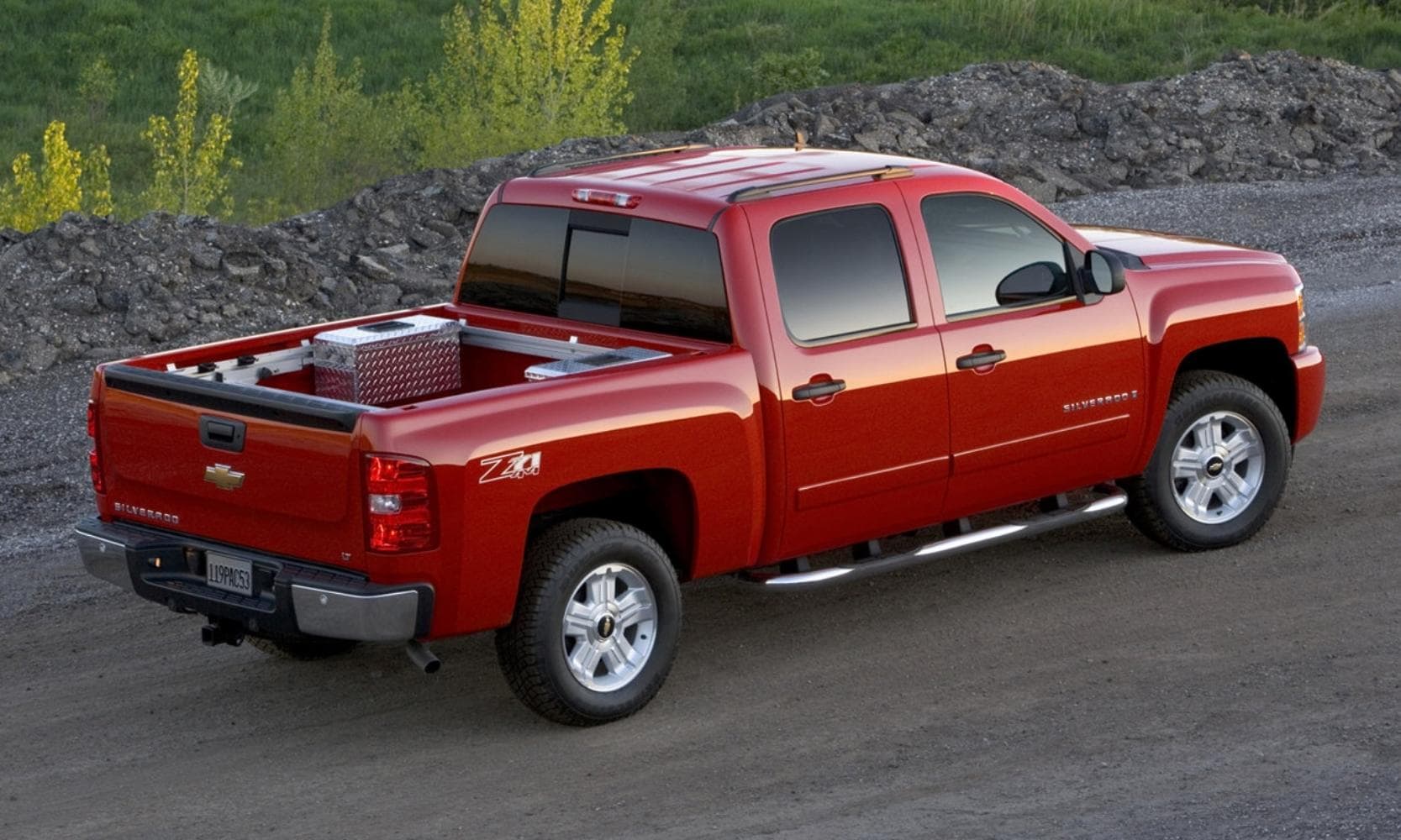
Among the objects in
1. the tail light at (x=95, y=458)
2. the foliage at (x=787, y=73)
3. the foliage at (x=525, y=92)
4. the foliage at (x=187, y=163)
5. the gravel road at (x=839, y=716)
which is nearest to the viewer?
the gravel road at (x=839, y=716)

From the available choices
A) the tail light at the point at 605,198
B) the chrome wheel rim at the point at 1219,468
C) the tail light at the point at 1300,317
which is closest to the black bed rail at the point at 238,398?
the tail light at the point at 605,198

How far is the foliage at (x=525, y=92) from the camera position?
20.6 metres

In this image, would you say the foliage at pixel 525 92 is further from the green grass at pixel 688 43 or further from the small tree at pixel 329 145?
the green grass at pixel 688 43

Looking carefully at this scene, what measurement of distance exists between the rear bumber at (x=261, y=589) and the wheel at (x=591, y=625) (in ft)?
1.45

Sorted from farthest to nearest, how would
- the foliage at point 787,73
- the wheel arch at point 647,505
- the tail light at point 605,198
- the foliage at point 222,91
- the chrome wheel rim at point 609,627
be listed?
the foliage at point 222,91, the foliage at point 787,73, the tail light at point 605,198, the wheel arch at point 647,505, the chrome wheel rim at point 609,627

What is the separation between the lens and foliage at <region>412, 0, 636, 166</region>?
20562 mm

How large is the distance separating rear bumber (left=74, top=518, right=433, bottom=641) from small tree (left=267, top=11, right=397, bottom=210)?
49.5 feet

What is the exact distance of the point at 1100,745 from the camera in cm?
700

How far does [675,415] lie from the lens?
7.22m

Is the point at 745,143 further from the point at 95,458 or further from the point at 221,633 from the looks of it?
the point at 221,633

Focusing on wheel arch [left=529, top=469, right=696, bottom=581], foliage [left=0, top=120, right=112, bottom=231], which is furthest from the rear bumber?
foliage [left=0, top=120, right=112, bottom=231]

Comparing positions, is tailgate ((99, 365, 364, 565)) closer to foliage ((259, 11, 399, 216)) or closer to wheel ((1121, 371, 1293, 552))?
wheel ((1121, 371, 1293, 552))

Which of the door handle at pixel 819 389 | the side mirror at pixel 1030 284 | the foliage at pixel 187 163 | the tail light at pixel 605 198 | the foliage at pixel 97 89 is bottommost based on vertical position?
the foliage at pixel 97 89

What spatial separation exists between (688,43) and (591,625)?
2662cm
